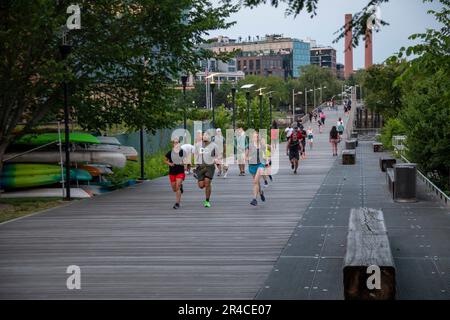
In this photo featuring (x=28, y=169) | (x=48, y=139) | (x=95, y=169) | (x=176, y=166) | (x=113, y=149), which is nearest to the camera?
Result: (x=176, y=166)

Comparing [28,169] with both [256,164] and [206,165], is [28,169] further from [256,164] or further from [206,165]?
[256,164]

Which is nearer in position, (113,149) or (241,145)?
(113,149)

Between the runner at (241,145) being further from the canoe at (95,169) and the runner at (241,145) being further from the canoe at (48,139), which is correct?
the canoe at (48,139)

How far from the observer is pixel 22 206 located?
63.3 feet

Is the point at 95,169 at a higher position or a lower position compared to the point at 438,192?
higher

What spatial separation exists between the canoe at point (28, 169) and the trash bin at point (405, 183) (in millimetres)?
9945

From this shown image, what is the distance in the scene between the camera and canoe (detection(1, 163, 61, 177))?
2184 centimetres

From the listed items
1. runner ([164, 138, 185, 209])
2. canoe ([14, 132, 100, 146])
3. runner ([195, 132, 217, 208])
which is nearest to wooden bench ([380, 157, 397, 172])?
canoe ([14, 132, 100, 146])

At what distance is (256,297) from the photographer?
8469 millimetres

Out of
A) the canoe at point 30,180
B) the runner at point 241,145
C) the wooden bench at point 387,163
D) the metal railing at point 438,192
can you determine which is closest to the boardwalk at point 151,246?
the canoe at point 30,180

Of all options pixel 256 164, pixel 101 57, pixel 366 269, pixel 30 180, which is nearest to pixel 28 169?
pixel 30 180

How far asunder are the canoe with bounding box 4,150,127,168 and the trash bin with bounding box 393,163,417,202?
9296mm

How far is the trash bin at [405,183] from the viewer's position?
18.1m

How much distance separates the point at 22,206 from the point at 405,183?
9.82m
